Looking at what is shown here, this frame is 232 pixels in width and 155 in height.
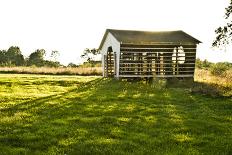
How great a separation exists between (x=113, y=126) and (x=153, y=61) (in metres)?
25.8

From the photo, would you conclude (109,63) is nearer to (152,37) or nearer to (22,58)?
(152,37)

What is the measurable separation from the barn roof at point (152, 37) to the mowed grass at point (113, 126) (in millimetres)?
17282

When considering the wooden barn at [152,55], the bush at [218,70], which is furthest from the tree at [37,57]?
the wooden barn at [152,55]

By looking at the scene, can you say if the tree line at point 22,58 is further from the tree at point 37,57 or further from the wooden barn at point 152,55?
the wooden barn at point 152,55

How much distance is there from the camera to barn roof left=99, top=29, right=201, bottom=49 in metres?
36.8

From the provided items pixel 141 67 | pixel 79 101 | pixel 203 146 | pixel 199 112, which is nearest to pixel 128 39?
pixel 141 67

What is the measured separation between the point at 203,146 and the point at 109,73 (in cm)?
3291

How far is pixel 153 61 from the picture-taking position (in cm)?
3828

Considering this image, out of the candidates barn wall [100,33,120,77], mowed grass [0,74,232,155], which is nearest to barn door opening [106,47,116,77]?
barn wall [100,33,120,77]

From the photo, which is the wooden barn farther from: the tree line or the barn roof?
the tree line

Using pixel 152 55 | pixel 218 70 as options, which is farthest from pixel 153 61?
pixel 218 70

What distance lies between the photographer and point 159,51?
3772cm

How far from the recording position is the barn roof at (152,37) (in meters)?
36.8

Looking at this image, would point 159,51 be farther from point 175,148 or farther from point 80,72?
point 175,148
